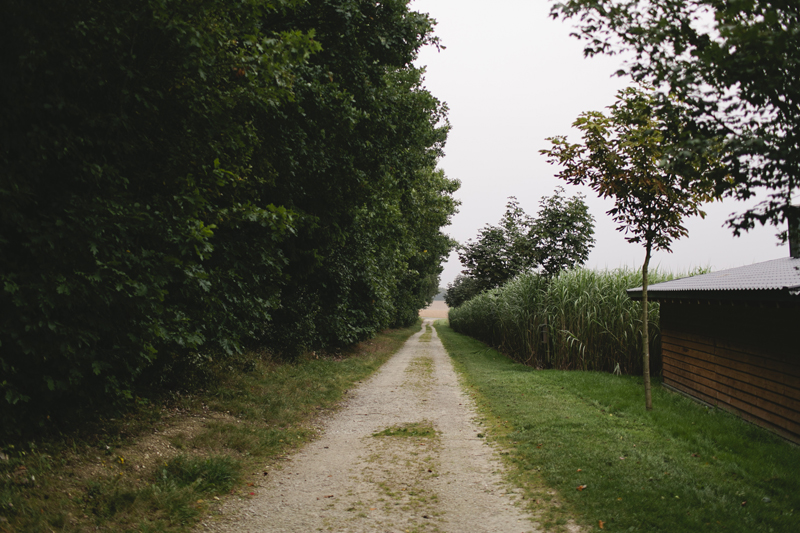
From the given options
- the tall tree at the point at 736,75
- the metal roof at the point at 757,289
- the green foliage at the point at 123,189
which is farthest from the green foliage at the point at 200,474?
the metal roof at the point at 757,289

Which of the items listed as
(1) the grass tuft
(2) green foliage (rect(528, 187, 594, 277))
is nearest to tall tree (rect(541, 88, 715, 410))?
(1) the grass tuft

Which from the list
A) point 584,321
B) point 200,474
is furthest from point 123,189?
point 584,321

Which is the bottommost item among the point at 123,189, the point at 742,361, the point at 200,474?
the point at 200,474

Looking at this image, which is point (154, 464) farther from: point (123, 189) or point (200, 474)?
point (123, 189)

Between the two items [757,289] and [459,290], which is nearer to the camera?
[757,289]

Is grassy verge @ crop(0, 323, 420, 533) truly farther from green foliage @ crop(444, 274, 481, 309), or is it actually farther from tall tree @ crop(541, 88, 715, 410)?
green foliage @ crop(444, 274, 481, 309)

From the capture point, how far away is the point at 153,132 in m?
5.01

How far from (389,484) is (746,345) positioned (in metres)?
5.99

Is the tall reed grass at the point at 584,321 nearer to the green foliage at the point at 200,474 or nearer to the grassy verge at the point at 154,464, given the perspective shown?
the grassy verge at the point at 154,464

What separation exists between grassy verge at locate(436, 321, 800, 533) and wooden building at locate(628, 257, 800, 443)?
37 centimetres

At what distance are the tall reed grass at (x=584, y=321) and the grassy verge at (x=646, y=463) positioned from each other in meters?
2.69

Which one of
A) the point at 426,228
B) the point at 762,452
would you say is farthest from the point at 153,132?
the point at 426,228

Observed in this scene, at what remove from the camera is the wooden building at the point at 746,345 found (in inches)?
231

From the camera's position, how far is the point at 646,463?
4926mm
